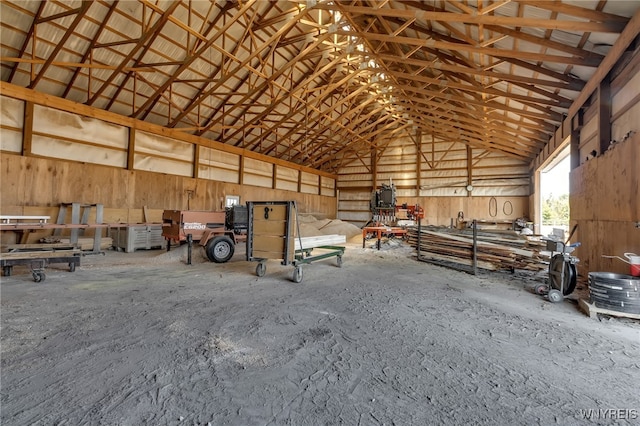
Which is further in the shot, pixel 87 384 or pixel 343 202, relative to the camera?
pixel 343 202

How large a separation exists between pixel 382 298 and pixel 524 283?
133 inches

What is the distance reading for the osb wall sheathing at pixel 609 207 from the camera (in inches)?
161

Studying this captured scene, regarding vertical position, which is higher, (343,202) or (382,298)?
(343,202)

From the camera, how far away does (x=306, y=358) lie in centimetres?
258

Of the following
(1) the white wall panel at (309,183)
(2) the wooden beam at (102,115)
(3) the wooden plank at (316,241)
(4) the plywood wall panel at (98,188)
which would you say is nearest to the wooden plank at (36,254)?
(3) the wooden plank at (316,241)

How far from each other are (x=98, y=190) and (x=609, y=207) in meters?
14.1

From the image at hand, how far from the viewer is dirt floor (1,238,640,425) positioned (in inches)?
74.0

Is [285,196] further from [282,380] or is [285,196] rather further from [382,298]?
[282,380]

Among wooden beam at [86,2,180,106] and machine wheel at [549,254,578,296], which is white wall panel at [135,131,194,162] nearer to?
wooden beam at [86,2,180,106]

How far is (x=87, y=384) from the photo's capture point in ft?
6.98

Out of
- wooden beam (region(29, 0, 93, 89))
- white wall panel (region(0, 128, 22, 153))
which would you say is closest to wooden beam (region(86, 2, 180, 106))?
wooden beam (region(29, 0, 93, 89))

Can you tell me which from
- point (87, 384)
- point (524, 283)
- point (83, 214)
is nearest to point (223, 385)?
point (87, 384)

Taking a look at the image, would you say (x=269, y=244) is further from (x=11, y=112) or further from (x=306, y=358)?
(x=11, y=112)

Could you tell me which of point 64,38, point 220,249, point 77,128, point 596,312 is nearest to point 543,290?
point 596,312
